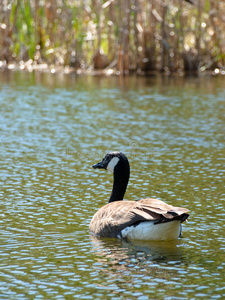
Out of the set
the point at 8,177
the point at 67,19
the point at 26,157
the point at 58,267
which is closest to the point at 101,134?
the point at 26,157

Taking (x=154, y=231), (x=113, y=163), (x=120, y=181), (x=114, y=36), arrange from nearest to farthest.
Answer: (x=154, y=231), (x=120, y=181), (x=113, y=163), (x=114, y=36)

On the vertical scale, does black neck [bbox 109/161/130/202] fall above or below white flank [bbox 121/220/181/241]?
above

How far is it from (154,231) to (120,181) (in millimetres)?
1562

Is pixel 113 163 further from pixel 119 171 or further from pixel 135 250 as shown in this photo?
pixel 135 250

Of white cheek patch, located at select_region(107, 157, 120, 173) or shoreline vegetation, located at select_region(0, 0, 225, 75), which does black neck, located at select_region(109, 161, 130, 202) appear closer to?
white cheek patch, located at select_region(107, 157, 120, 173)

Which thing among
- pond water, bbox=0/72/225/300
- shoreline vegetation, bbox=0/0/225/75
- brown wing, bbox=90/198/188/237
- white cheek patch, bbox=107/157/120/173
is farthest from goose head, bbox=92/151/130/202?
shoreline vegetation, bbox=0/0/225/75

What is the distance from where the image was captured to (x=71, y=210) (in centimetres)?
846

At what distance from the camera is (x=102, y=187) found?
9.78 meters

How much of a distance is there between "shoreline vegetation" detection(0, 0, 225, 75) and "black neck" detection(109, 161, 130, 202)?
1581 cm

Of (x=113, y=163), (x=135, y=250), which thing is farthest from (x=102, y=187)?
(x=135, y=250)

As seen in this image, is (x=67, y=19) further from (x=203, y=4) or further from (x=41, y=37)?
(x=203, y=4)

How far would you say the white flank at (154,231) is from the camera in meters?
6.80

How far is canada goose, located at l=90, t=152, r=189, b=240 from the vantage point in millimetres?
6621

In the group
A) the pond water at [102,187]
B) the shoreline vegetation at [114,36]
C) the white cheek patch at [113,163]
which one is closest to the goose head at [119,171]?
the white cheek patch at [113,163]
